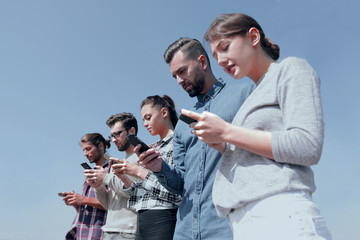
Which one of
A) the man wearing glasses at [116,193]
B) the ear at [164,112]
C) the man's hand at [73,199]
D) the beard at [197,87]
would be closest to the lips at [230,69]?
the beard at [197,87]

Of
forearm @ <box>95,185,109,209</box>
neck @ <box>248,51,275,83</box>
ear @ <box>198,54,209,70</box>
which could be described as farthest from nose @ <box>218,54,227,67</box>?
forearm @ <box>95,185,109,209</box>

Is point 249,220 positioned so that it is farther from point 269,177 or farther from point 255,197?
point 269,177

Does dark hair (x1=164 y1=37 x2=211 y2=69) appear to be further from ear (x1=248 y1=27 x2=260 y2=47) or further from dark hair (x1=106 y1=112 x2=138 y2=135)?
dark hair (x1=106 y1=112 x2=138 y2=135)

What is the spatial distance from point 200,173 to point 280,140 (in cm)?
120

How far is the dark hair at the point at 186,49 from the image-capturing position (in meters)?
3.46

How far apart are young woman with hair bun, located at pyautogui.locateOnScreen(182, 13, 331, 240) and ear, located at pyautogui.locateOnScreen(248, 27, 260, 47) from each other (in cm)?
19

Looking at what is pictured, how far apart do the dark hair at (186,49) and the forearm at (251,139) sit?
1.96m

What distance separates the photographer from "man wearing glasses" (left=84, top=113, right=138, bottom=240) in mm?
4121

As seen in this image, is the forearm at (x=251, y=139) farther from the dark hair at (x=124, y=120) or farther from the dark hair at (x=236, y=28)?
the dark hair at (x=124, y=120)

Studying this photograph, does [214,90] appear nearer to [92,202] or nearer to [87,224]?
[92,202]

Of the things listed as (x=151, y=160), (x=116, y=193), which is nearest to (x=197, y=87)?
(x=151, y=160)

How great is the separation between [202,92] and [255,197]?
1881 mm

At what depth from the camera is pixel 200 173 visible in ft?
8.59

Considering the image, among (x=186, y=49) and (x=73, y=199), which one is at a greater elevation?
(x=186, y=49)
